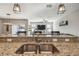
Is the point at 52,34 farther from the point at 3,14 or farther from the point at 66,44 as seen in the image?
the point at 3,14

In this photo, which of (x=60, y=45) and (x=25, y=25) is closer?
(x=60, y=45)

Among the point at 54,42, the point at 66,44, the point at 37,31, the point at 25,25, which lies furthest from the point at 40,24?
the point at 66,44

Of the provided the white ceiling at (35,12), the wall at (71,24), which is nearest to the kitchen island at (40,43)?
the wall at (71,24)

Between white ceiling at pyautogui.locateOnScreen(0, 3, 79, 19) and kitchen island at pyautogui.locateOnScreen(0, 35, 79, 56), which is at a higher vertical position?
white ceiling at pyautogui.locateOnScreen(0, 3, 79, 19)

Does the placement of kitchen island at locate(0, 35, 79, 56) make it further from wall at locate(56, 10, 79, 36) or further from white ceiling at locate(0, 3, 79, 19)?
white ceiling at locate(0, 3, 79, 19)

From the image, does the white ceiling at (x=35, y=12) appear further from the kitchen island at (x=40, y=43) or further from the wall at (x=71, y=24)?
the kitchen island at (x=40, y=43)

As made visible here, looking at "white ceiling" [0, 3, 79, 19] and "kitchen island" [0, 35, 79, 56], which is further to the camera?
"white ceiling" [0, 3, 79, 19]

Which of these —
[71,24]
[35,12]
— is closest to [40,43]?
[35,12]

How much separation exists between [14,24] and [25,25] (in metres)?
0.21

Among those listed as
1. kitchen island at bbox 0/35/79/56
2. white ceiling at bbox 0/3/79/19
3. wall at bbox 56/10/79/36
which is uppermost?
white ceiling at bbox 0/3/79/19

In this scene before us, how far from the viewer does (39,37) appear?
2164mm

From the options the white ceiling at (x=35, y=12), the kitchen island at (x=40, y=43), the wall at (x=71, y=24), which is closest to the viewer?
the kitchen island at (x=40, y=43)

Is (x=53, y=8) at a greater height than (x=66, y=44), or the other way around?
(x=53, y=8)

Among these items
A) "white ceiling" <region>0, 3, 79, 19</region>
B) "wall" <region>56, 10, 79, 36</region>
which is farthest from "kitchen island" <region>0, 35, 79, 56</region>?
"white ceiling" <region>0, 3, 79, 19</region>
